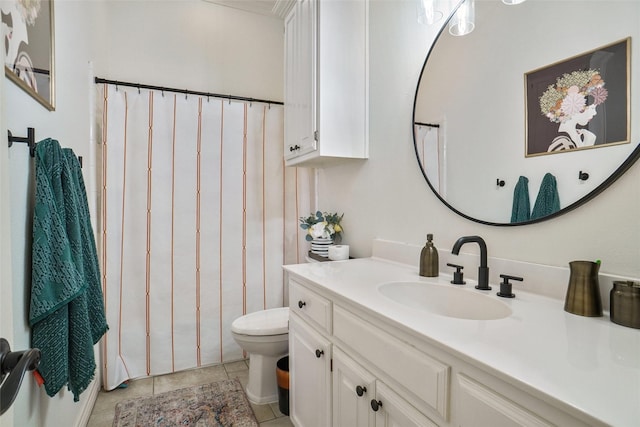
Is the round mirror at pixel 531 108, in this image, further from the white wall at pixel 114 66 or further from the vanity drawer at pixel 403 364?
the white wall at pixel 114 66

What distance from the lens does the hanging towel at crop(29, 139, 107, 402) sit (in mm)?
1123

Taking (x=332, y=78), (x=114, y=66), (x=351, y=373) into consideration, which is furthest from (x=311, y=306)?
(x=114, y=66)

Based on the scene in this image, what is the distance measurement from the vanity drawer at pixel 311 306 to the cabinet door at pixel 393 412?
34cm

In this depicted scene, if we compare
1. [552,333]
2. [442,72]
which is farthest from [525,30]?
[552,333]

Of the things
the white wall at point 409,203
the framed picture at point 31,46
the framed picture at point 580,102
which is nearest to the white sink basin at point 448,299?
the white wall at point 409,203

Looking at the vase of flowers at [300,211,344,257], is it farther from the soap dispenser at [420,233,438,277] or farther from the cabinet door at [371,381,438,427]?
the cabinet door at [371,381,438,427]

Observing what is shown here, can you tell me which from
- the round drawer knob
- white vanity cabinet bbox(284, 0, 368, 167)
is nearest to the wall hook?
white vanity cabinet bbox(284, 0, 368, 167)

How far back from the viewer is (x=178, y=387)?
7.19 feet

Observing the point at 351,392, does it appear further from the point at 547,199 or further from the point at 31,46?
the point at 31,46

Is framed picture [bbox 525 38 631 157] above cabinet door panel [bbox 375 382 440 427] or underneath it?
above

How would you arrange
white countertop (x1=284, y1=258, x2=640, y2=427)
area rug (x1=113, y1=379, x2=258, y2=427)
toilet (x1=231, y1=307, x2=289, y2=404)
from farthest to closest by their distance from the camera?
toilet (x1=231, y1=307, x2=289, y2=404), area rug (x1=113, y1=379, x2=258, y2=427), white countertop (x1=284, y1=258, x2=640, y2=427)

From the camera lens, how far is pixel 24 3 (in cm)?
111

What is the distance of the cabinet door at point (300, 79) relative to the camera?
6.10 ft

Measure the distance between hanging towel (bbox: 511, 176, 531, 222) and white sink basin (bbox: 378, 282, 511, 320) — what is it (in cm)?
29
